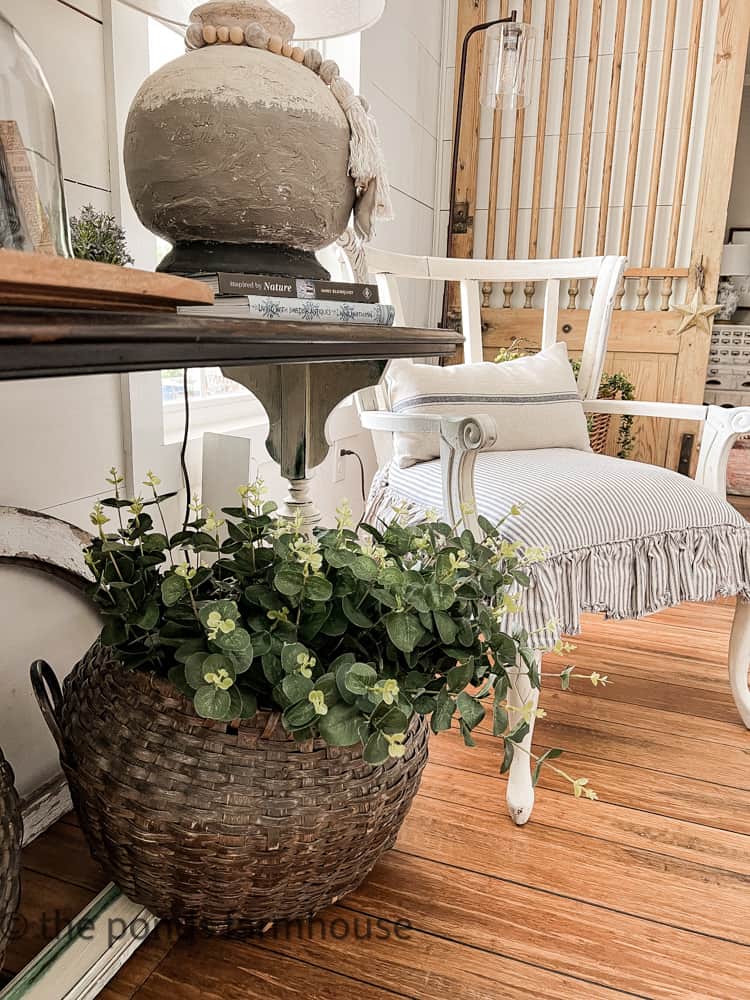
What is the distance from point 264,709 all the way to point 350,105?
71 centimetres

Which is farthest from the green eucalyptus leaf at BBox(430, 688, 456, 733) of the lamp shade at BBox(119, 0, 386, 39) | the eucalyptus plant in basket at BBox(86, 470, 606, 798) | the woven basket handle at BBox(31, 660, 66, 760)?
the lamp shade at BBox(119, 0, 386, 39)

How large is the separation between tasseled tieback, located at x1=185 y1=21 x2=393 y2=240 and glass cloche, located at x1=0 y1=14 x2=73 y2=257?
23 centimetres

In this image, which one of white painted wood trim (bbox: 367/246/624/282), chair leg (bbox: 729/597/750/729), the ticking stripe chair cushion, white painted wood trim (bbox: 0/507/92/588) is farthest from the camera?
white painted wood trim (bbox: 367/246/624/282)

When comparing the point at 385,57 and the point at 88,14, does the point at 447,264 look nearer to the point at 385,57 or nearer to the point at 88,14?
the point at 385,57

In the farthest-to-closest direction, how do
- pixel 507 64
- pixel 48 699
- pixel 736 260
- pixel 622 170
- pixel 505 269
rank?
pixel 736 260
pixel 622 170
pixel 507 64
pixel 505 269
pixel 48 699

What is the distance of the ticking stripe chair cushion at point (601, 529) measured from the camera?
1.13 m

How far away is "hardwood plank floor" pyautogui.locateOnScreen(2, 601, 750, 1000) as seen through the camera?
0.83m

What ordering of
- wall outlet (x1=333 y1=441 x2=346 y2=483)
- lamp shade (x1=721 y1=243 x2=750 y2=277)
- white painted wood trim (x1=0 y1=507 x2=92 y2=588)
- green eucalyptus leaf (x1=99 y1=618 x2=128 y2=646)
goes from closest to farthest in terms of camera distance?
1. green eucalyptus leaf (x1=99 y1=618 x2=128 y2=646)
2. white painted wood trim (x1=0 y1=507 x2=92 y2=588)
3. wall outlet (x1=333 y1=441 x2=346 y2=483)
4. lamp shade (x1=721 y1=243 x2=750 y2=277)

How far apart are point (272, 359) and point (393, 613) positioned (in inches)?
11.8

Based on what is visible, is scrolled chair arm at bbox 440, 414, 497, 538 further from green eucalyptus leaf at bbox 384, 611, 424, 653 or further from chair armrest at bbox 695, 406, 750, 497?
chair armrest at bbox 695, 406, 750, 497

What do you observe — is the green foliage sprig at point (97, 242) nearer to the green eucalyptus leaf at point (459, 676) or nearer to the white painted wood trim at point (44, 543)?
the white painted wood trim at point (44, 543)

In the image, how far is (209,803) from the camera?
760 millimetres

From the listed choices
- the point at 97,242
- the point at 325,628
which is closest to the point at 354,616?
the point at 325,628

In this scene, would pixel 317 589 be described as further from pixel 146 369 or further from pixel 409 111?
pixel 409 111
